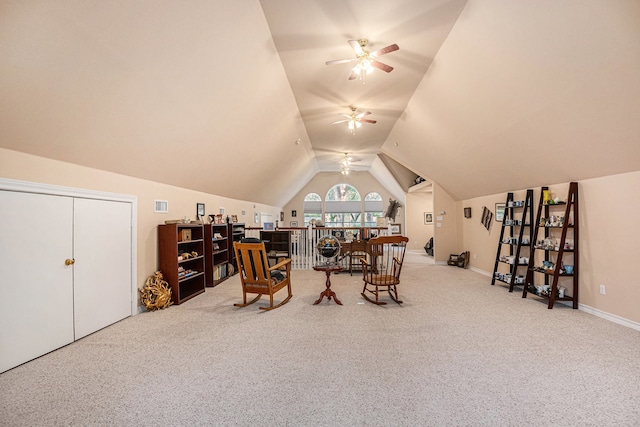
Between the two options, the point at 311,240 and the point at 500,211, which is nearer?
the point at 500,211

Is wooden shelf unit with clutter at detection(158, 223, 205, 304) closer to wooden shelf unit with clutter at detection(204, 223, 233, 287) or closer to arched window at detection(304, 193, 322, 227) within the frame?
wooden shelf unit with clutter at detection(204, 223, 233, 287)

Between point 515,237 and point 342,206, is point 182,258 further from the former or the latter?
point 342,206

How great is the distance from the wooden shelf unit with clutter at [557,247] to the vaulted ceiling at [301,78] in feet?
1.42

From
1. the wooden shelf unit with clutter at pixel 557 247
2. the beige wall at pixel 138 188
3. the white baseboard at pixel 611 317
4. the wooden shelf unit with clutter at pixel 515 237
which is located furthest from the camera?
the wooden shelf unit with clutter at pixel 515 237

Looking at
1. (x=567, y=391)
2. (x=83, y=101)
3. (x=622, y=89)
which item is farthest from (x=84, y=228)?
(x=622, y=89)

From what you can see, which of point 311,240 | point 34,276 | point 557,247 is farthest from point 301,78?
point 557,247

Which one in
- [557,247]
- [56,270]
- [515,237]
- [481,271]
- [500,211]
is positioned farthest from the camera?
[481,271]

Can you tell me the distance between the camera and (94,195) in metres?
3.60

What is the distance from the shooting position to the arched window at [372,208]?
47.9 ft

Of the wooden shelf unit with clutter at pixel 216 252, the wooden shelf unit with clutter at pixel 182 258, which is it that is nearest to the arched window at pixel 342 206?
the wooden shelf unit with clutter at pixel 216 252

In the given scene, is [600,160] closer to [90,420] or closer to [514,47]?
[514,47]

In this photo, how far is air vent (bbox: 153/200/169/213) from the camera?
4.84 metres

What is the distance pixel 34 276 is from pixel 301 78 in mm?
4238

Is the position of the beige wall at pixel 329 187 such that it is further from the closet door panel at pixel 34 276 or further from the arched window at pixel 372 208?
the closet door panel at pixel 34 276
